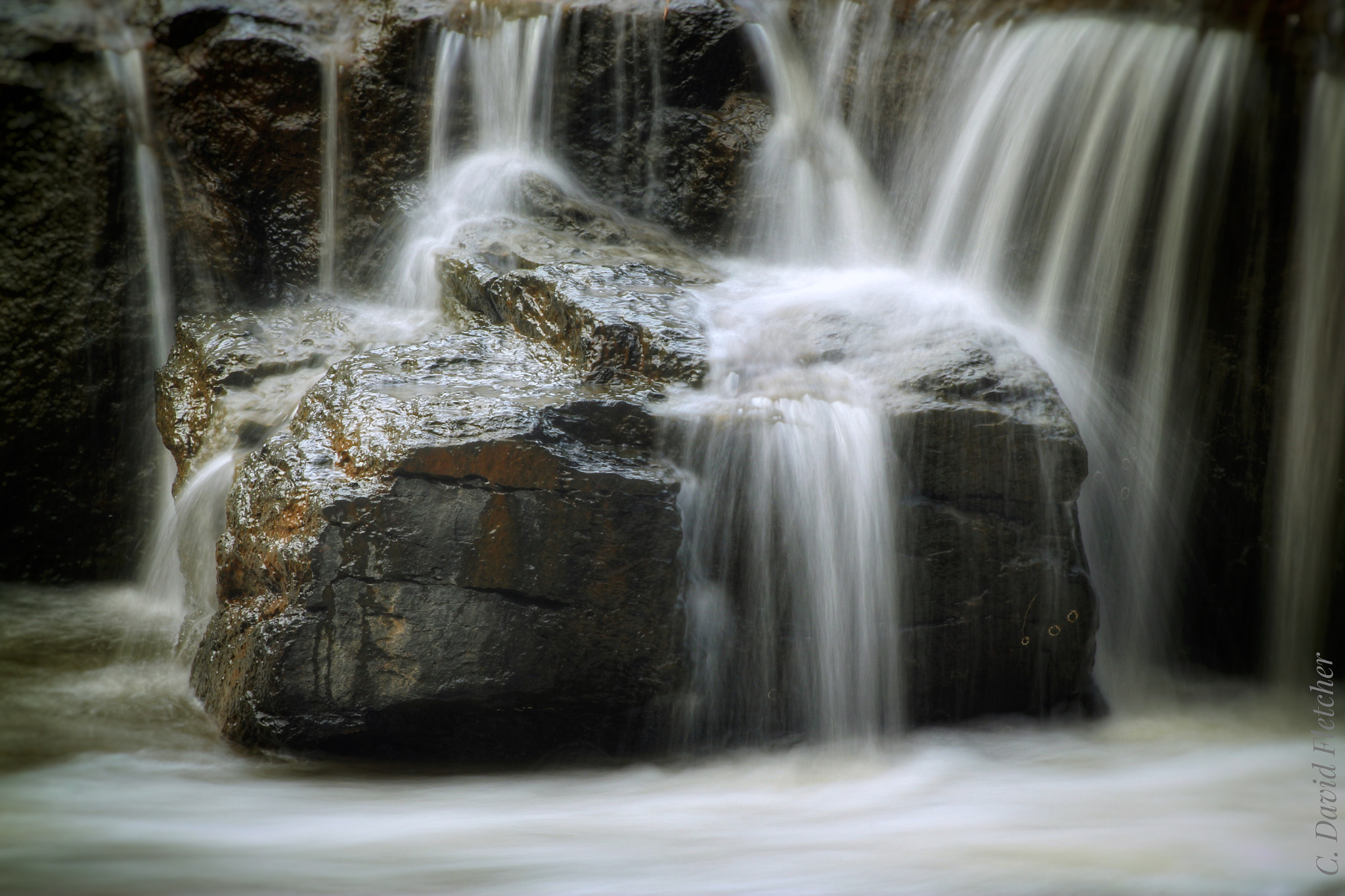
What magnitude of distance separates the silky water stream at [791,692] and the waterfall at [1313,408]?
79 mm

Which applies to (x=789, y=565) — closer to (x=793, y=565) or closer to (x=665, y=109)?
(x=793, y=565)

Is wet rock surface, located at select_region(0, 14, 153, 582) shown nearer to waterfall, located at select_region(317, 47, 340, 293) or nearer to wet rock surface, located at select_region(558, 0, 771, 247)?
waterfall, located at select_region(317, 47, 340, 293)

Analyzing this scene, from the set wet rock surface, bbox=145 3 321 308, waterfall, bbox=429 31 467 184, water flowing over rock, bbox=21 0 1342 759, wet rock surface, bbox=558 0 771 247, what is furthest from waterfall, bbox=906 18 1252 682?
wet rock surface, bbox=145 3 321 308

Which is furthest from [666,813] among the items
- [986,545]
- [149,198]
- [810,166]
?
[149,198]


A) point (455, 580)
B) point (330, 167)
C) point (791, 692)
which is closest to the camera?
point (455, 580)

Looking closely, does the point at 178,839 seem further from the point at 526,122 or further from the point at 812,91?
the point at 812,91

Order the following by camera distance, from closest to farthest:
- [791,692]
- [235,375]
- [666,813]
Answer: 1. [666,813]
2. [791,692]
3. [235,375]

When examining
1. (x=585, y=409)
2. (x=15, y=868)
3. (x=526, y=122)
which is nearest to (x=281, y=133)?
(x=526, y=122)

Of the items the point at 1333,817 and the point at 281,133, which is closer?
the point at 1333,817

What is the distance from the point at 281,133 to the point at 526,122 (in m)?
1.22

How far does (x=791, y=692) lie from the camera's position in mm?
3701

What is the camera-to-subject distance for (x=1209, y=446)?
4.52 m

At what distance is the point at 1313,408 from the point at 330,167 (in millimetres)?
4668

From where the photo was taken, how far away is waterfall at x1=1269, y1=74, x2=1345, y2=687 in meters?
4.02
